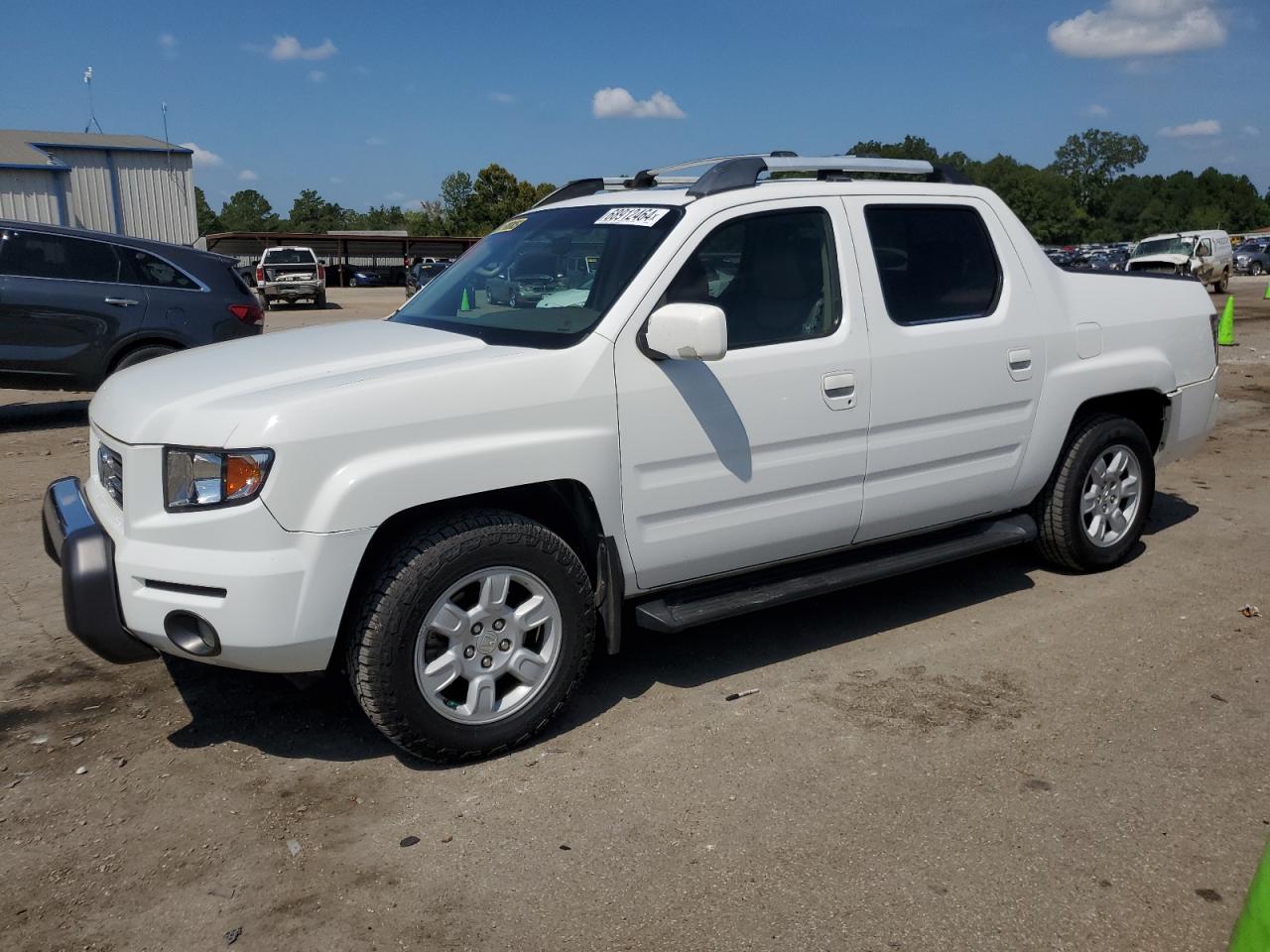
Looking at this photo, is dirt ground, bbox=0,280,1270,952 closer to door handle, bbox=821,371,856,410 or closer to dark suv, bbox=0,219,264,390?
door handle, bbox=821,371,856,410

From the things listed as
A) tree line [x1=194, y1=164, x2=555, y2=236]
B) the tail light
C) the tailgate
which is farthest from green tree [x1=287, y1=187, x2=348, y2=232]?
the tail light

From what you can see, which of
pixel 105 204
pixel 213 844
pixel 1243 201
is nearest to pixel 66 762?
pixel 213 844

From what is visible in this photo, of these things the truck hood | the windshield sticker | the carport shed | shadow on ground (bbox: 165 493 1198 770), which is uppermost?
the carport shed

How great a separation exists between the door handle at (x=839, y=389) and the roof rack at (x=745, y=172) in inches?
32.6

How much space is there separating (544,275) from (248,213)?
141383 millimetres

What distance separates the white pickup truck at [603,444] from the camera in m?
3.37

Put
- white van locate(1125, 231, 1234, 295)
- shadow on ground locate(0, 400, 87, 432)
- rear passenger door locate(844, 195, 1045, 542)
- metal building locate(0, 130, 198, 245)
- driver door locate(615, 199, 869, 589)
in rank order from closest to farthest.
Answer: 1. driver door locate(615, 199, 869, 589)
2. rear passenger door locate(844, 195, 1045, 542)
3. shadow on ground locate(0, 400, 87, 432)
4. white van locate(1125, 231, 1234, 295)
5. metal building locate(0, 130, 198, 245)

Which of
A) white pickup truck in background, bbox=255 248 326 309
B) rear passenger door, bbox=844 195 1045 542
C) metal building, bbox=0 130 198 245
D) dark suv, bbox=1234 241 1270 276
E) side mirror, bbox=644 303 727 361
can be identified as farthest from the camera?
dark suv, bbox=1234 241 1270 276

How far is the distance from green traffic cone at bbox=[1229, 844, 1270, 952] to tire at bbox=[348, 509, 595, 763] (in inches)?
94.6

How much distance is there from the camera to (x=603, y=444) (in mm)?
3809

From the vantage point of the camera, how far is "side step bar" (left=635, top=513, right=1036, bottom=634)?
4.07 metres

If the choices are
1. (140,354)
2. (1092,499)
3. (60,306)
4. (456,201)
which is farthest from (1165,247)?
(456,201)

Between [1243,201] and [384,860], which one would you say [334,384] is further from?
[1243,201]

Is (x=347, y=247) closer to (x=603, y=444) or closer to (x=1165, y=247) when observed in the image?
(x=1165, y=247)
